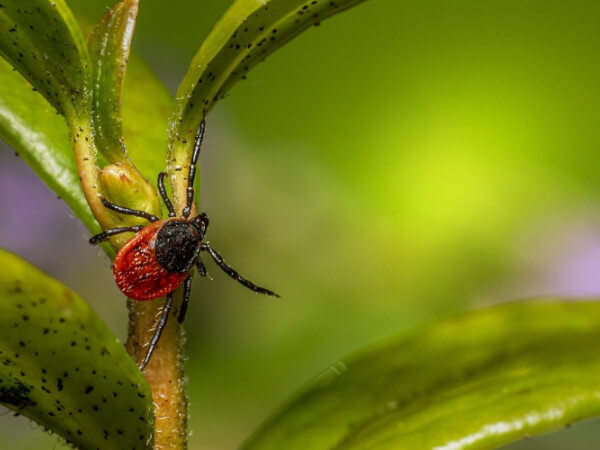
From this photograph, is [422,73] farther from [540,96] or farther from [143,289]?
[143,289]

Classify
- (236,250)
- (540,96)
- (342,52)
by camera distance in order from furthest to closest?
1. (342,52)
2. (540,96)
3. (236,250)

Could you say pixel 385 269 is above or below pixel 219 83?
above

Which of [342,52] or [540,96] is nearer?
[540,96]

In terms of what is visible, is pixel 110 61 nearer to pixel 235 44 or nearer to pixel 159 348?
pixel 235 44

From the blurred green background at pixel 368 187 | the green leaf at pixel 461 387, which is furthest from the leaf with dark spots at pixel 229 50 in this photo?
the blurred green background at pixel 368 187

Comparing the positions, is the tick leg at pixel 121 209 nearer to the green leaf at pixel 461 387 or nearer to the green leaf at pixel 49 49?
the green leaf at pixel 49 49

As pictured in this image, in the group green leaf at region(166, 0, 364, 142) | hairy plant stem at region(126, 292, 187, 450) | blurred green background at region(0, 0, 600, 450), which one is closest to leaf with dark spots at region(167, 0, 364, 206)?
green leaf at region(166, 0, 364, 142)

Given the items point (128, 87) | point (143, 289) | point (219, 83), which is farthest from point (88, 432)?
point (128, 87)
